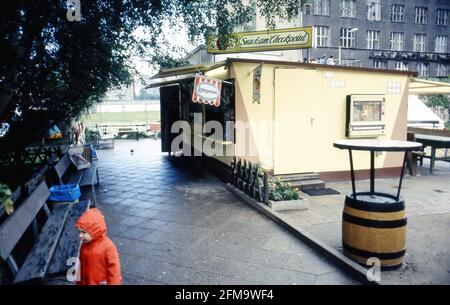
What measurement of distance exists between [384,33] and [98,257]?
4621 centimetres

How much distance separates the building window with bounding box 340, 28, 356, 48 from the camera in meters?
39.7

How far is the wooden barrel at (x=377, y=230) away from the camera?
4.18 m

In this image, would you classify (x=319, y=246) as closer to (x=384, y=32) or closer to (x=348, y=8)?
(x=348, y=8)

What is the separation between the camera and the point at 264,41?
9969 millimetres

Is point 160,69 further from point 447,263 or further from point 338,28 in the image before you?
point 338,28

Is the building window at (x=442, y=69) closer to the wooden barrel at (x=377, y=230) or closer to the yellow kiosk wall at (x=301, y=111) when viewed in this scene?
the yellow kiosk wall at (x=301, y=111)

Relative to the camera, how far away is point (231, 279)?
414 centimetres

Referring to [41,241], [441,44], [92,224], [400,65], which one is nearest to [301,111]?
[41,241]

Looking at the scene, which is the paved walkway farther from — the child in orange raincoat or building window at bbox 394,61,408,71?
building window at bbox 394,61,408,71

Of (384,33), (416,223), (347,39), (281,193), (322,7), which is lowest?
(416,223)

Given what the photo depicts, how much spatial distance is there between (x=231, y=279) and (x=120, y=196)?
4702 mm

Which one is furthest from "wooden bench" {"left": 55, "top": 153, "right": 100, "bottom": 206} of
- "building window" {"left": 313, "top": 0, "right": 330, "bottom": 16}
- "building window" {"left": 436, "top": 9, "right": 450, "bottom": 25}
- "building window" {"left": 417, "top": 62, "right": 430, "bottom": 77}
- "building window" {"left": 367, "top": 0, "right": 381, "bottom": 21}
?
"building window" {"left": 436, "top": 9, "right": 450, "bottom": 25}
